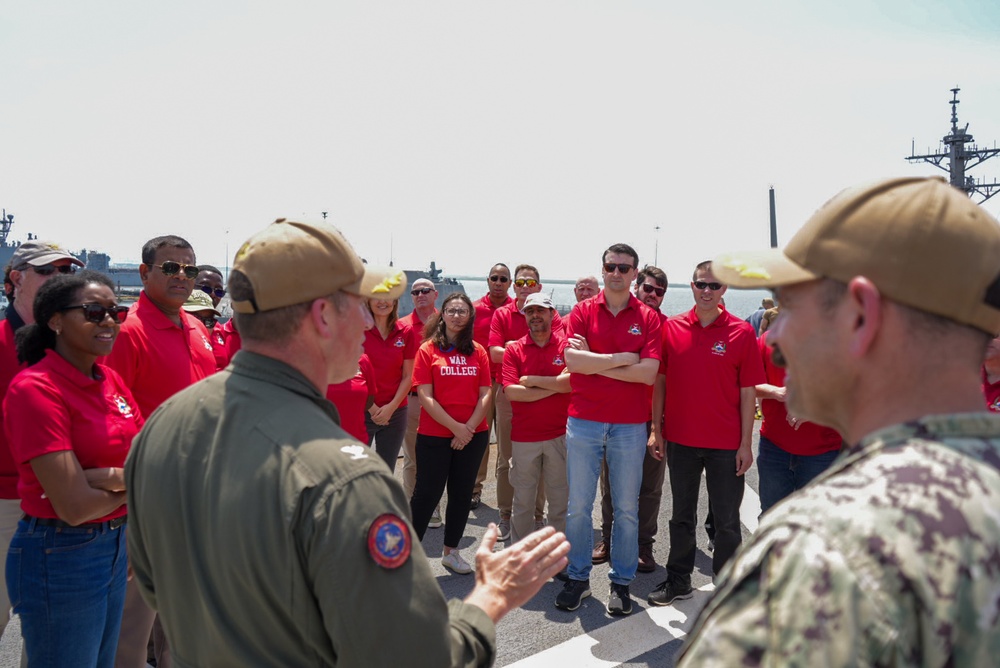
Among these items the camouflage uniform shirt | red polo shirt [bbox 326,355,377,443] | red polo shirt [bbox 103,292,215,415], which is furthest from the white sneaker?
the camouflage uniform shirt

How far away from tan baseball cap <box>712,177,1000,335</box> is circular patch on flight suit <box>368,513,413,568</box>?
37.9 inches

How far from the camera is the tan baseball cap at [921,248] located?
113cm

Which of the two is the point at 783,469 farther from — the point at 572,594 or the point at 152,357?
the point at 152,357

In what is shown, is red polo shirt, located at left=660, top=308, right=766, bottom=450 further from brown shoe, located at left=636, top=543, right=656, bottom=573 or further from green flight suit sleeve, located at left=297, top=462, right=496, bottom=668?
green flight suit sleeve, located at left=297, top=462, right=496, bottom=668

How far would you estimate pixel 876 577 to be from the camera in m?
0.94

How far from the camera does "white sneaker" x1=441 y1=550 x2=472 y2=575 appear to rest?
17.4 ft

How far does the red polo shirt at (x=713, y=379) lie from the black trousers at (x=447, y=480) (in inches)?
64.2

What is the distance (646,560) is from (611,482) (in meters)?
0.97

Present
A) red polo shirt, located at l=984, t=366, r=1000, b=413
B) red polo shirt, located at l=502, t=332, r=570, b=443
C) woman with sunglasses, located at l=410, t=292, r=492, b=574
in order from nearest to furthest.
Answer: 1. red polo shirt, located at l=984, t=366, r=1000, b=413
2. woman with sunglasses, located at l=410, t=292, r=492, b=574
3. red polo shirt, located at l=502, t=332, r=570, b=443

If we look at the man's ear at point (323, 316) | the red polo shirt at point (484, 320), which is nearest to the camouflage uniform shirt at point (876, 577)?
the man's ear at point (323, 316)

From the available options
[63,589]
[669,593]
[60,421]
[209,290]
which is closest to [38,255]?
[60,421]

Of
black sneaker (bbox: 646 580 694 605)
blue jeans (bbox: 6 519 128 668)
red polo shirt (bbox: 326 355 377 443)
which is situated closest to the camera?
blue jeans (bbox: 6 519 128 668)

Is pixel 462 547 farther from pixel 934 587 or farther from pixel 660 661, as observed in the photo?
pixel 934 587

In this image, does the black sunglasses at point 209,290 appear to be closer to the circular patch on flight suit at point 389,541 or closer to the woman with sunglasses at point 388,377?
the woman with sunglasses at point 388,377
